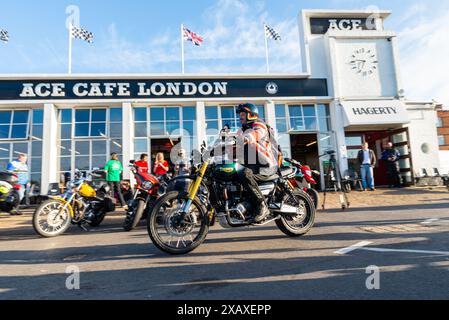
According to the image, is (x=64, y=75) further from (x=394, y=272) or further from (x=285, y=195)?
(x=394, y=272)

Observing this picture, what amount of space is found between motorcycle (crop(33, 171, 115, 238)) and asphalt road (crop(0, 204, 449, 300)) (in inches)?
18.1

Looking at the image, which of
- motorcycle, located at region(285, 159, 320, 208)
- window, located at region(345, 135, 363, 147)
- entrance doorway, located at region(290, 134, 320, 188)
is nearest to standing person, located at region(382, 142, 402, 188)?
window, located at region(345, 135, 363, 147)

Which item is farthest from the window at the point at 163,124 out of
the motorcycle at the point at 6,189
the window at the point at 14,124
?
the motorcycle at the point at 6,189

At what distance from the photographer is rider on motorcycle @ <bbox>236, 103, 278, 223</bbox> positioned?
12.7ft

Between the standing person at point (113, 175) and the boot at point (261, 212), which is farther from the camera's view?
the standing person at point (113, 175)

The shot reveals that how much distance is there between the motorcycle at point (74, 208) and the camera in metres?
5.46

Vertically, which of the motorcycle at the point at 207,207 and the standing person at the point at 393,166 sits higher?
the standing person at the point at 393,166

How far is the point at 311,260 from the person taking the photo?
10.3 feet

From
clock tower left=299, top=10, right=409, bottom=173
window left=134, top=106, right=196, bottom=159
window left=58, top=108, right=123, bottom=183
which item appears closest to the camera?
window left=58, top=108, right=123, bottom=183

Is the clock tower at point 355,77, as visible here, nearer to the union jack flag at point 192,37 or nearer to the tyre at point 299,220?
the union jack flag at point 192,37

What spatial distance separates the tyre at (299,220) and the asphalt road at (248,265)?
14 centimetres

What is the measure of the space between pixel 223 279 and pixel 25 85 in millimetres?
15479

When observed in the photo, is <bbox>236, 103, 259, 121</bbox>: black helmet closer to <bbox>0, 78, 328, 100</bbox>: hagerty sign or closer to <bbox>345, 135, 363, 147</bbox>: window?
<bbox>0, 78, 328, 100</bbox>: hagerty sign
